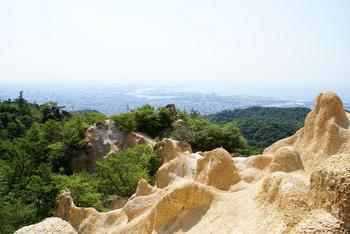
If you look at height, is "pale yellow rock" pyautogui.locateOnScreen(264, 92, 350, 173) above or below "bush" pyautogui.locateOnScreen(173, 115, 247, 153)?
above

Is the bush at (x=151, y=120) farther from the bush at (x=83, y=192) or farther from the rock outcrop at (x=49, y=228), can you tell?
the rock outcrop at (x=49, y=228)

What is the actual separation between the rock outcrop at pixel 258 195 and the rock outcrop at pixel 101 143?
17.2 meters

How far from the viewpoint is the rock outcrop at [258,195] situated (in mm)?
6785

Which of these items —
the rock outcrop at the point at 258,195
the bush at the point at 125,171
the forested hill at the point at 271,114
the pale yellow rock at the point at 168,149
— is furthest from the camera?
the forested hill at the point at 271,114

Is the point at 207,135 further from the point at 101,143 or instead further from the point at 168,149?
the point at 168,149

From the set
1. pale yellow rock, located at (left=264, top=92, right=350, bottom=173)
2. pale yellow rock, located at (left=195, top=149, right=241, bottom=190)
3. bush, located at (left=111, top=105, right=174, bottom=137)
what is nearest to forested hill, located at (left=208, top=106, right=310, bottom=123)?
bush, located at (left=111, top=105, right=174, bottom=137)

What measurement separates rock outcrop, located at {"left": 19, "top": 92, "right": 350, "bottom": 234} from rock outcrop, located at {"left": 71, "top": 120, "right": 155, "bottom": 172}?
17.2m

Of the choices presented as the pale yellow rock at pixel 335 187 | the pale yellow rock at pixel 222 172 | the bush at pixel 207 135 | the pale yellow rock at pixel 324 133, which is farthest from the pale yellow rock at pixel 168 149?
the pale yellow rock at pixel 335 187

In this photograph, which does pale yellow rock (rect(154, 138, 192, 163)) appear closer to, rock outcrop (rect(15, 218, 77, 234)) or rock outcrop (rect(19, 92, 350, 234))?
rock outcrop (rect(19, 92, 350, 234))

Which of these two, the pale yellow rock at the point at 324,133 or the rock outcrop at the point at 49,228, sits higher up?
the pale yellow rock at the point at 324,133

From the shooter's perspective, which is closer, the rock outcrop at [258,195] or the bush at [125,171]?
the rock outcrop at [258,195]

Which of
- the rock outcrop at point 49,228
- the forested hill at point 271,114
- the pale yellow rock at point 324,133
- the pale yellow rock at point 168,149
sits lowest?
the forested hill at point 271,114

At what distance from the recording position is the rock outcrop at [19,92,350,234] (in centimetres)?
679

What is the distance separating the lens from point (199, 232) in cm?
1084
